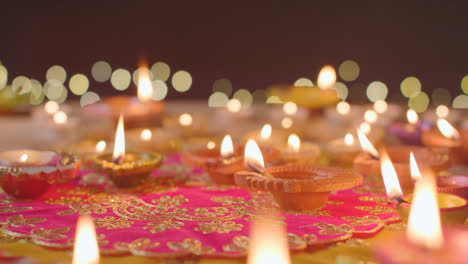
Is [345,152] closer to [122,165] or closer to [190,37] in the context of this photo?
[122,165]

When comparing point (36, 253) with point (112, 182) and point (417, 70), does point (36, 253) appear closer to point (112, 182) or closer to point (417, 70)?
point (112, 182)

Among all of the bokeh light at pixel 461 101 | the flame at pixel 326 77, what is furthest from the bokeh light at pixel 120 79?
the bokeh light at pixel 461 101

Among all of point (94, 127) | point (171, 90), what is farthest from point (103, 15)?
point (94, 127)

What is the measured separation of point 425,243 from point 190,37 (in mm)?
4969

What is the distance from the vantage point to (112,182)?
1451 mm

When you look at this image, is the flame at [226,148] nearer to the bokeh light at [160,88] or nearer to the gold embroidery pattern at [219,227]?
the gold embroidery pattern at [219,227]

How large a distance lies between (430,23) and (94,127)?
3.64m

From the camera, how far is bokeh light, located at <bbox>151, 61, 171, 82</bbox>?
5.45m

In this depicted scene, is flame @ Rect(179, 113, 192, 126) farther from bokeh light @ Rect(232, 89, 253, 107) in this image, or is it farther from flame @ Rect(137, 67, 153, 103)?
bokeh light @ Rect(232, 89, 253, 107)

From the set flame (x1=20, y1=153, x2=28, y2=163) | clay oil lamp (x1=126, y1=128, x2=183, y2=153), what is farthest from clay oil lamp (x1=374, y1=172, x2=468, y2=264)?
clay oil lamp (x1=126, y1=128, x2=183, y2=153)

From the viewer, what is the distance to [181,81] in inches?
214

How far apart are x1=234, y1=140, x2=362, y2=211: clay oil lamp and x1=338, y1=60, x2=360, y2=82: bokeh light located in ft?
12.4

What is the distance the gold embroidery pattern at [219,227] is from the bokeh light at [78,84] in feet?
15.1

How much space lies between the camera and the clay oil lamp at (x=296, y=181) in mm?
1087
